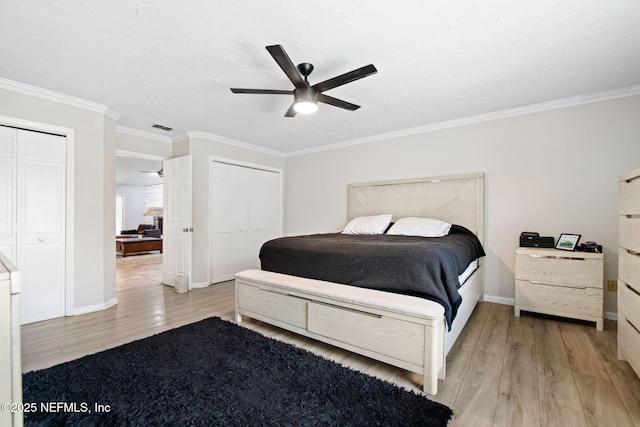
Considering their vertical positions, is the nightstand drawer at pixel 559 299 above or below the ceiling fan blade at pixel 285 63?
below

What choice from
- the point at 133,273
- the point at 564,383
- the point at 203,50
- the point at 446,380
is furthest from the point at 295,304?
the point at 133,273

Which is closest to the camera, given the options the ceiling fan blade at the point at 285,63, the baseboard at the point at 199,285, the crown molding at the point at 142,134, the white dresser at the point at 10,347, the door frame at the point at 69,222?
the white dresser at the point at 10,347

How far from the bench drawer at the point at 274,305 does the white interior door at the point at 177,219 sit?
174cm

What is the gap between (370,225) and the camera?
3707 millimetres

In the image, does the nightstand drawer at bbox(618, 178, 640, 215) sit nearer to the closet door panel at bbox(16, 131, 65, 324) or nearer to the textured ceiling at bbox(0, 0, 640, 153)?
the textured ceiling at bbox(0, 0, 640, 153)

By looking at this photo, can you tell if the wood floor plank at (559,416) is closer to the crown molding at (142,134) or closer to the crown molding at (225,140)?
the crown molding at (225,140)

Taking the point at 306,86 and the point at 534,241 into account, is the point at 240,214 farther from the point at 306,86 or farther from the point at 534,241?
the point at 534,241

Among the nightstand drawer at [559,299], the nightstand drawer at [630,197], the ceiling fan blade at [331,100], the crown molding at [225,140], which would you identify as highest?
the crown molding at [225,140]

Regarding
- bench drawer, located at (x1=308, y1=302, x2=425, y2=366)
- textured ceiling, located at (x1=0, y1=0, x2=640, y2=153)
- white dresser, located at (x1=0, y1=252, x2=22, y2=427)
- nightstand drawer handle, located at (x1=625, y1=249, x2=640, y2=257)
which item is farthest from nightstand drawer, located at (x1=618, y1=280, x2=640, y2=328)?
white dresser, located at (x1=0, y1=252, x2=22, y2=427)

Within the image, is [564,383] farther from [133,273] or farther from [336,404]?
[133,273]

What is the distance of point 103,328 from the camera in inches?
101

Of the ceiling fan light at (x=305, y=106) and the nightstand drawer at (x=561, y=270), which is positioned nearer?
the ceiling fan light at (x=305, y=106)

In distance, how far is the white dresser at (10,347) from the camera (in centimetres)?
89


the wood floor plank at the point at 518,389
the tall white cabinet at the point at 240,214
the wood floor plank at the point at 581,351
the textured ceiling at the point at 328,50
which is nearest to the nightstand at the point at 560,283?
the wood floor plank at the point at 581,351
